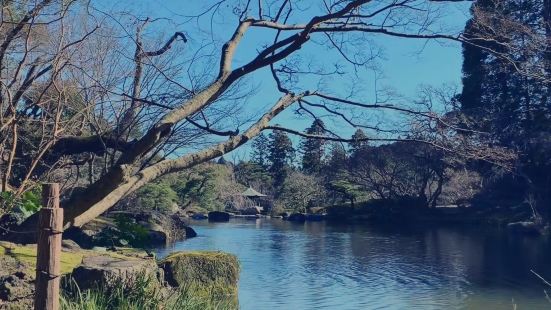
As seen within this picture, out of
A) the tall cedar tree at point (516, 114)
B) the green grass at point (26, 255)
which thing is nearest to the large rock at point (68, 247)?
the green grass at point (26, 255)

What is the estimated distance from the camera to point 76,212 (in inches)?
135

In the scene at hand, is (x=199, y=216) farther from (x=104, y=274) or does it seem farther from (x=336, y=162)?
(x=104, y=274)

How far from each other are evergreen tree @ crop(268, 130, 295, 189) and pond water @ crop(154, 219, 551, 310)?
80.1 ft

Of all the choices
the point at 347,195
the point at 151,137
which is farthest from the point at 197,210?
the point at 151,137

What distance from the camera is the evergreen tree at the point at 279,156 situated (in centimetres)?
4638

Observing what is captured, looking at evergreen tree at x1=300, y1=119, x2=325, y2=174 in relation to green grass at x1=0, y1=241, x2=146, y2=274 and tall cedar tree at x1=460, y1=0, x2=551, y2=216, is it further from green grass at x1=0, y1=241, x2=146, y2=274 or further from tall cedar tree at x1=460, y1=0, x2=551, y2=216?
green grass at x1=0, y1=241, x2=146, y2=274

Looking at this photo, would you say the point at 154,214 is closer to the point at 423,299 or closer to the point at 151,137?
the point at 423,299

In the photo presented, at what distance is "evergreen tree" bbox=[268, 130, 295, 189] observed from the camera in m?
46.4

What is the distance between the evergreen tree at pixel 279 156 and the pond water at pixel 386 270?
2440 cm

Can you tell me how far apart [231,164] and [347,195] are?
45.1ft

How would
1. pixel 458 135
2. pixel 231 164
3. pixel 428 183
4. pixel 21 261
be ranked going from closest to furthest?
pixel 458 135 < pixel 21 261 < pixel 428 183 < pixel 231 164

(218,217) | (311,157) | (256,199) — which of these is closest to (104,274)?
(218,217)

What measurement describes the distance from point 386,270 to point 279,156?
35307 mm

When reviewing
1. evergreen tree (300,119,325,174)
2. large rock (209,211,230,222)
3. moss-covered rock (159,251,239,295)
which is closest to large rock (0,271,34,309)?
moss-covered rock (159,251,239,295)
